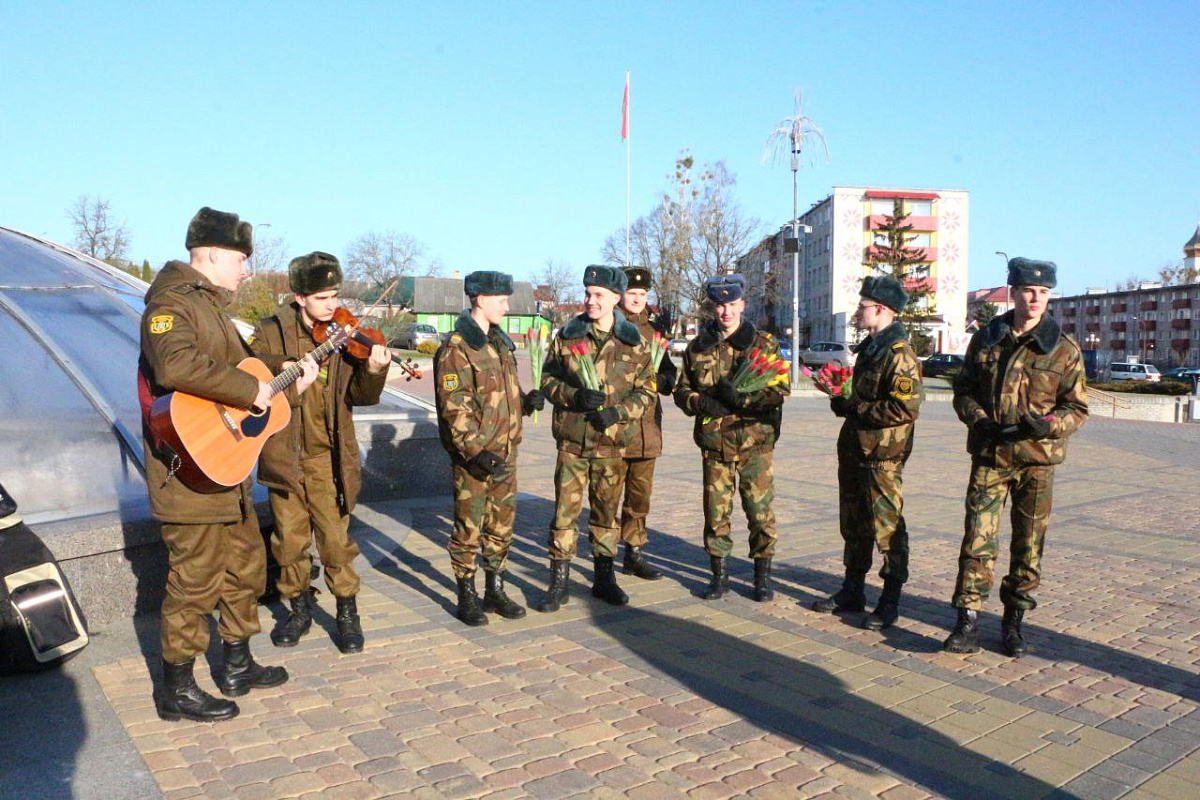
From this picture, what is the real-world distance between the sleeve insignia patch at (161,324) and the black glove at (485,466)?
1.90 m

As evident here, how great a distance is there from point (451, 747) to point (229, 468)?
1.47 metres

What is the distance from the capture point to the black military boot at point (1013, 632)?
5.05 m

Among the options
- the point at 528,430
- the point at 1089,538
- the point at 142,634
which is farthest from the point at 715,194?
the point at 142,634

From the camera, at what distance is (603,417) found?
18.6ft

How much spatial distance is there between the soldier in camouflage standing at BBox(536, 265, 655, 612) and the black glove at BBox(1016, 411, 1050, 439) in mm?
2108

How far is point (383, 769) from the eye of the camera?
3.64 m

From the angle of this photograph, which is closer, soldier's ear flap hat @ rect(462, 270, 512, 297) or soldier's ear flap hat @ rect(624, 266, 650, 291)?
soldier's ear flap hat @ rect(462, 270, 512, 297)

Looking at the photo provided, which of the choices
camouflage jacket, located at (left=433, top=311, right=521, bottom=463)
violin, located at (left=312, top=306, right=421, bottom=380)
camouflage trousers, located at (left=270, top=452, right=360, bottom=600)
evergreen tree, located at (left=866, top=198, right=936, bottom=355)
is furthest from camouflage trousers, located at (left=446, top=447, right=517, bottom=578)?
evergreen tree, located at (left=866, top=198, right=936, bottom=355)

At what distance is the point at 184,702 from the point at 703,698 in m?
2.22

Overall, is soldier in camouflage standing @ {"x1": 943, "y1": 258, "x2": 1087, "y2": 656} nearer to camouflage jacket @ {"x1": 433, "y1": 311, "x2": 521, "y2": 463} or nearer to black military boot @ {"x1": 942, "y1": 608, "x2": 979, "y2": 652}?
black military boot @ {"x1": 942, "y1": 608, "x2": 979, "y2": 652}

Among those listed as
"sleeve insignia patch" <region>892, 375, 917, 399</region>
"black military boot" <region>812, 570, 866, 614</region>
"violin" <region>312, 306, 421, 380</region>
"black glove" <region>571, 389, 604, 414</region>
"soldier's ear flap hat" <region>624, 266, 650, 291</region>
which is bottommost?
"black military boot" <region>812, 570, 866, 614</region>

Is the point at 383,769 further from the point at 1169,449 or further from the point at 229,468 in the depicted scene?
the point at 1169,449

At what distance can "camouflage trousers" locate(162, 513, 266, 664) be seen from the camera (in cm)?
411

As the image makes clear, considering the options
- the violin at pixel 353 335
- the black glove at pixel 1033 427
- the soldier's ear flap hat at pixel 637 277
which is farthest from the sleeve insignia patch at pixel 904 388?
the violin at pixel 353 335
